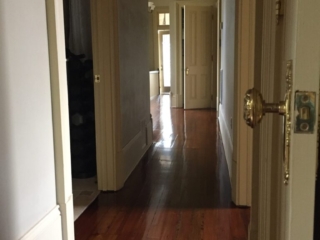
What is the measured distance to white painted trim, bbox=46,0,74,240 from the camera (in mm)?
1642

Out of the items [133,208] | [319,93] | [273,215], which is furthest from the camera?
[133,208]

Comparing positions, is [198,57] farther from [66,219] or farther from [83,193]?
[66,219]

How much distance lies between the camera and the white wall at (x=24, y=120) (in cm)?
133

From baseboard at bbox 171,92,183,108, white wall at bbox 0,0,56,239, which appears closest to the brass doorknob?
white wall at bbox 0,0,56,239

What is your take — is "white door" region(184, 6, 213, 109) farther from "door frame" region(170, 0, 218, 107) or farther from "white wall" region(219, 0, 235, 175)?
"white wall" region(219, 0, 235, 175)

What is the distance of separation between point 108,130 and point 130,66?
0.79 m

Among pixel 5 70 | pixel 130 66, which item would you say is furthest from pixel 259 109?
pixel 130 66

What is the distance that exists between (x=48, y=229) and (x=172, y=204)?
140 cm

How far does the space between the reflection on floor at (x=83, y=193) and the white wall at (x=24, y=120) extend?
1.18 m

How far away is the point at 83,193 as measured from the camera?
3.14 metres

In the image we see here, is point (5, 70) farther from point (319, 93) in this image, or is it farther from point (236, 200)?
point (236, 200)

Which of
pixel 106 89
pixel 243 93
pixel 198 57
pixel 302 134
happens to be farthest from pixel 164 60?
pixel 302 134

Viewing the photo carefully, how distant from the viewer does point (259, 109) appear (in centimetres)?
68

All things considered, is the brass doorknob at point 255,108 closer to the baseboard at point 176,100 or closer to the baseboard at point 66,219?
the baseboard at point 66,219
